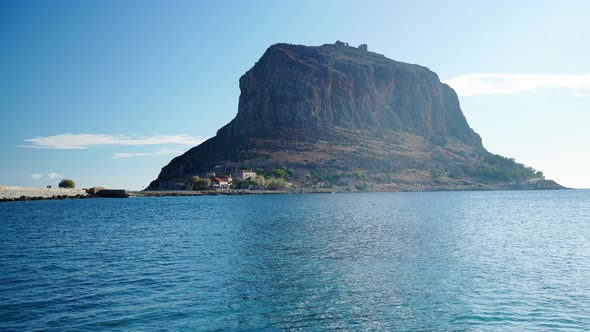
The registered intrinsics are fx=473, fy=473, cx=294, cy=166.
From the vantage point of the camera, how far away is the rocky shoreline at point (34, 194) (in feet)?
493

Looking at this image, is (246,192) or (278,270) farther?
(246,192)

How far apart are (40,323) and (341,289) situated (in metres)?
14.6

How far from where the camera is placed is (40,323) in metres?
19.7

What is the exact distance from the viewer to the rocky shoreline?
150 meters

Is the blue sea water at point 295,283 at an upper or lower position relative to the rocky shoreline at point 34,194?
A: lower

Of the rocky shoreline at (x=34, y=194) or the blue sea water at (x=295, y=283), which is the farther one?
the rocky shoreline at (x=34, y=194)

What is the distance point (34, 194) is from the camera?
162 meters

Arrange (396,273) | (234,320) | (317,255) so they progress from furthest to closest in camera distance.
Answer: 1. (317,255)
2. (396,273)
3. (234,320)

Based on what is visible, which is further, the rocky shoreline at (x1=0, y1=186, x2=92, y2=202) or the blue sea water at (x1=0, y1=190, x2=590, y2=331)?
the rocky shoreline at (x1=0, y1=186, x2=92, y2=202)

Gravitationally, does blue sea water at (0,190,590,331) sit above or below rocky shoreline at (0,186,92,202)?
below

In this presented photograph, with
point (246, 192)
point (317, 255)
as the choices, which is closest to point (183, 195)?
point (246, 192)

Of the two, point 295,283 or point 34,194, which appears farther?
point 34,194

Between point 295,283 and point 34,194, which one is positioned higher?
point 34,194

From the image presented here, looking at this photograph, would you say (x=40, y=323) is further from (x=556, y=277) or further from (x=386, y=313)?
(x=556, y=277)
